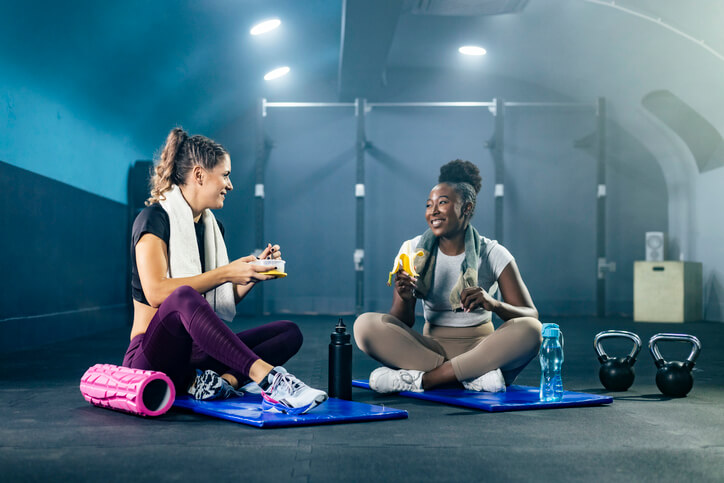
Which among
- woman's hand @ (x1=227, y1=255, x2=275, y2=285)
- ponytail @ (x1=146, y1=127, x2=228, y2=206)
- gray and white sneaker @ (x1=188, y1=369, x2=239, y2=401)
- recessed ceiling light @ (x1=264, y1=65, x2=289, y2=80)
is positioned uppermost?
recessed ceiling light @ (x1=264, y1=65, x2=289, y2=80)

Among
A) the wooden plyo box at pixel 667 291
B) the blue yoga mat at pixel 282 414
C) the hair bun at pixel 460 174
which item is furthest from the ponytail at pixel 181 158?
the wooden plyo box at pixel 667 291

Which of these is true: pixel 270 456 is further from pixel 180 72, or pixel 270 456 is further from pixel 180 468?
pixel 180 72

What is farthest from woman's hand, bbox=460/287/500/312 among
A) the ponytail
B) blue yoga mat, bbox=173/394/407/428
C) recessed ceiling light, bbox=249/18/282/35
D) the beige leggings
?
recessed ceiling light, bbox=249/18/282/35

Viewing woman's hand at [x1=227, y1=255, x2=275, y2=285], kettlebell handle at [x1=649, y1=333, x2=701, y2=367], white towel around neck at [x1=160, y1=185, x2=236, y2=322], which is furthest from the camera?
kettlebell handle at [x1=649, y1=333, x2=701, y2=367]

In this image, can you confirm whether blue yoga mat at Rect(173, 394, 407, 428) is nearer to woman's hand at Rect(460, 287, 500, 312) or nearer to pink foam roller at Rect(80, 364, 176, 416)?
pink foam roller at Rect(80, 364, 176, 416)

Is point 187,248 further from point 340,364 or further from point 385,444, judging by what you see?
point 385,444

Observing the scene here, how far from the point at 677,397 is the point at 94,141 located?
17.5 ft

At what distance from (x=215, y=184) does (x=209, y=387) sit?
0.77 metres

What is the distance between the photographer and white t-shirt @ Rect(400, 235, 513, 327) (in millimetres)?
3270

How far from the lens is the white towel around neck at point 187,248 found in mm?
2688

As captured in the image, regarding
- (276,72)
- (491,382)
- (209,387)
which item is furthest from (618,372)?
(276,72)

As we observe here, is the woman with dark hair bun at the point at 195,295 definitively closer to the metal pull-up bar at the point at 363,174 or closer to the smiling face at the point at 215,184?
the smiling face at the point at 215,184

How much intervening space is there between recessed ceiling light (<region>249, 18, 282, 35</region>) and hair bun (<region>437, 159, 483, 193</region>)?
444 cm

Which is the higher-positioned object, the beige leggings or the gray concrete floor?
the beige leggings
